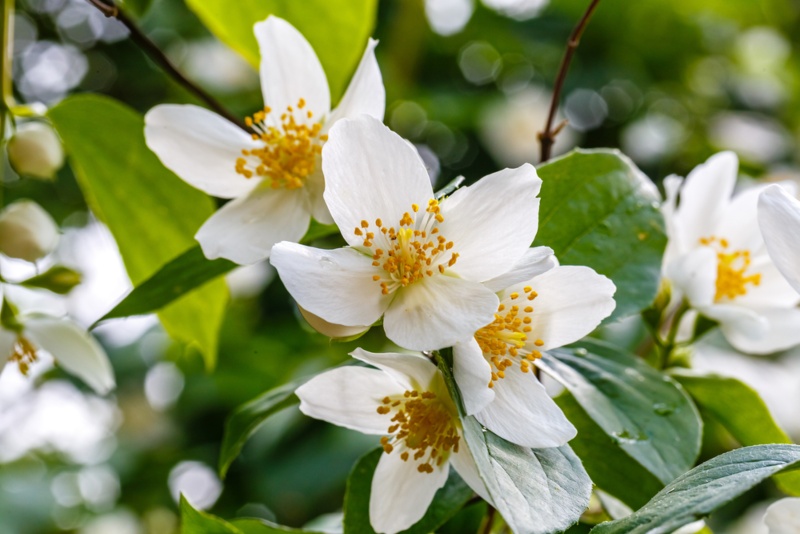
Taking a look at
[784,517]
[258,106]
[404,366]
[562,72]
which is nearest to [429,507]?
[404,366]

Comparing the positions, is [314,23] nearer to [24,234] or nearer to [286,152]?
[286,152]

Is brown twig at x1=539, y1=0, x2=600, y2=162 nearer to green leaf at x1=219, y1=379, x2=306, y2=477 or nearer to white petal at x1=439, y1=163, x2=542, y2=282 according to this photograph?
white petal at x1=439, y1=163, x2=542, y2=282

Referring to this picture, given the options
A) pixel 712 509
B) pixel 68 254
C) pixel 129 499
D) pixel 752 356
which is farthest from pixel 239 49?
pixel 752 356

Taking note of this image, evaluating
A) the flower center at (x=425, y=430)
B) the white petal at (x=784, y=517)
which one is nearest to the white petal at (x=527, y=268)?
the flower center at (x=425, y=430)

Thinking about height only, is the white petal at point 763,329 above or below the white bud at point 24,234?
above

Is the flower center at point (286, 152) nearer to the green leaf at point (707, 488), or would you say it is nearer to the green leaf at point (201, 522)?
the green leaf at point (201, 522)

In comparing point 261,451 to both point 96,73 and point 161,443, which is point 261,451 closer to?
point 161,443
